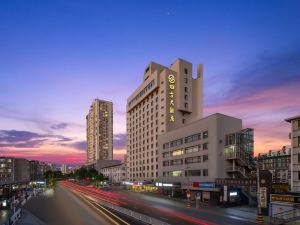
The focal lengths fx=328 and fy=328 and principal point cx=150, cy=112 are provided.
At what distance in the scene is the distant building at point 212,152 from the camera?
79.0 metres

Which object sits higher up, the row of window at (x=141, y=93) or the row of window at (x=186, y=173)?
the row of window at (x=141, y=93)

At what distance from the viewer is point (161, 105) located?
5162 inches

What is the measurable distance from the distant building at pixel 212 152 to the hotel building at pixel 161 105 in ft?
99.3

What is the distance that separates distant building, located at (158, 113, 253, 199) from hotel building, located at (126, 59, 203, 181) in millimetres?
30278

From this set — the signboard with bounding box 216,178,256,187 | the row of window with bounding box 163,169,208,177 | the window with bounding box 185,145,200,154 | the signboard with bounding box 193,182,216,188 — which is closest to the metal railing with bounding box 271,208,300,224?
the signboard with bounding box 216,178,256,187

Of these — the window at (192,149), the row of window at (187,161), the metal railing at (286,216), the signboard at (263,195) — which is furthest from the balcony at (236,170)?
the metal railing at (286,216)

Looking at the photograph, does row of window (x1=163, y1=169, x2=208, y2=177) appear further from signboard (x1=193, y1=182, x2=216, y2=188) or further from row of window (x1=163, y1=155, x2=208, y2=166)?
signboard (x1=193, y1=182, x2=216, y2=188)

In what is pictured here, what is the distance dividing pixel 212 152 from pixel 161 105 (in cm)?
5141

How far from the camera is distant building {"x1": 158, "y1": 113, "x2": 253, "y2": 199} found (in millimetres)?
79000

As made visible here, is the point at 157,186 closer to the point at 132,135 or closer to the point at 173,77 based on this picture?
the point at 173,77

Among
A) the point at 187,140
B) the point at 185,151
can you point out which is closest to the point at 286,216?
the point at 187,140

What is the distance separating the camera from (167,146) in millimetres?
109562

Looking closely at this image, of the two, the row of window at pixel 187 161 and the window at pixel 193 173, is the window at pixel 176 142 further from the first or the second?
the window at pixel 193 173

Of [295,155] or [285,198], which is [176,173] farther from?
[285,198]
